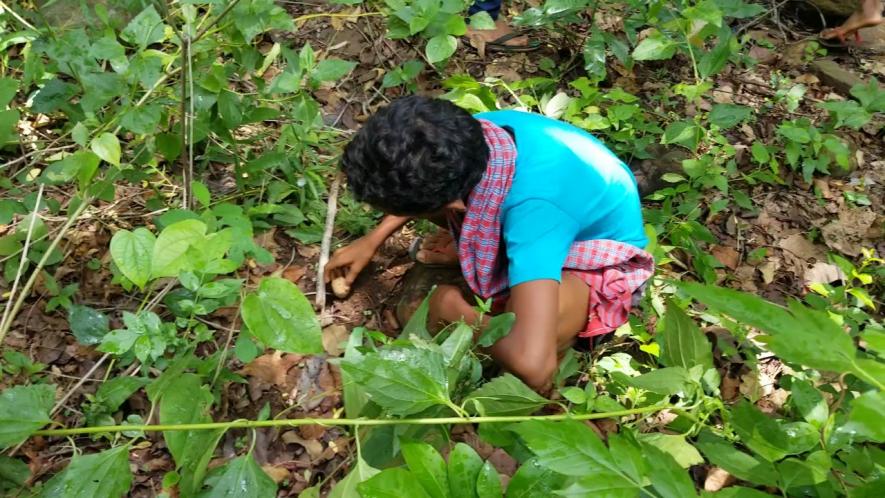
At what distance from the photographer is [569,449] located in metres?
0.84

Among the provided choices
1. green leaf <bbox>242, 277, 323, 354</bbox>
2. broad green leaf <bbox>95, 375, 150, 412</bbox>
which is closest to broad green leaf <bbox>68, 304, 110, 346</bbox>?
broad green leaf <bbox>95, 375, 150, 412</bbox>

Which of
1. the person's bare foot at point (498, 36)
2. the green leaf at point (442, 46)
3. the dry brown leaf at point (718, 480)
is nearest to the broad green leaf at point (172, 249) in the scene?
the green leaf at point (442, 46)

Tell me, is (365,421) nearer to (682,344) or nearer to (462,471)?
(462,471)

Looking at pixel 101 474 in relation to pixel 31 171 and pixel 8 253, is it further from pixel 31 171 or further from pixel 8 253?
pixel 31 171

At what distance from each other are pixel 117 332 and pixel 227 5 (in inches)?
37.5

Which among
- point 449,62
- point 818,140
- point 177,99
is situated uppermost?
point 177,99

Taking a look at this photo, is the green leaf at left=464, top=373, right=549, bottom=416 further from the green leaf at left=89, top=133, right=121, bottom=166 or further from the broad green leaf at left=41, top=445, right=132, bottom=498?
the green leaf at left=89, top=133, right=121, bottom=166

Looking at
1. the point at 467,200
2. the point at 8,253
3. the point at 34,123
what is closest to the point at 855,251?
the point at 467,200

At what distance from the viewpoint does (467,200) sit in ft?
6.39

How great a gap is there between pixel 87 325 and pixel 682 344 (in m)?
1.47

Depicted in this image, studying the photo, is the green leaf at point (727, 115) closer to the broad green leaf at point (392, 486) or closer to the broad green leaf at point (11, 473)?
the broad green leaf at point (392, 486)

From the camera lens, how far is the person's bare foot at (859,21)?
3.67 metres

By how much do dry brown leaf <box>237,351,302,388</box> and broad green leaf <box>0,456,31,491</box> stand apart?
615mm

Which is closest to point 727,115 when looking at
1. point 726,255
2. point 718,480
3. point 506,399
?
point 726,255
